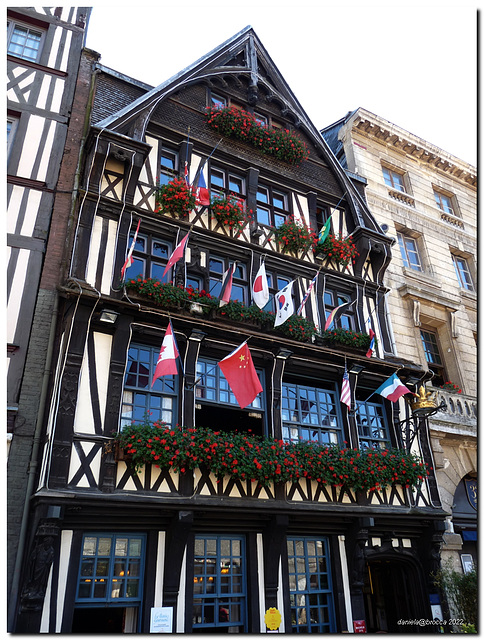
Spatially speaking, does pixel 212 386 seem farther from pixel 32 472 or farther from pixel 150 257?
Answer: pixel 32 472

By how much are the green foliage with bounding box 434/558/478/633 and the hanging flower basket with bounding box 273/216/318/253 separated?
8136 mm

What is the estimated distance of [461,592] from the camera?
9.94 m

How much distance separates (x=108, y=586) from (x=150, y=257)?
6322 mm

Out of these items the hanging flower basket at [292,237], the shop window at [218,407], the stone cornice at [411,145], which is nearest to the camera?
the shop window at [218,407]

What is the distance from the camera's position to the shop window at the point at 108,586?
25.9 ft

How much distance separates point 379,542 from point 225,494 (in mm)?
4120

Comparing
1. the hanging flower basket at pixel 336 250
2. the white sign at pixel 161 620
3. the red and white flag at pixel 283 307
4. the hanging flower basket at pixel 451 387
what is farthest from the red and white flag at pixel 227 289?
the hanging flower basket at pixel 451 387

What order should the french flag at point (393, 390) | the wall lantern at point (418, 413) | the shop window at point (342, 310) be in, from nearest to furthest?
the french flag at point (393, 390), the wall lantern at point (418, 413), the shop window at point (342, 310)

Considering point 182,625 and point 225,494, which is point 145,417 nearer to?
point 225,494

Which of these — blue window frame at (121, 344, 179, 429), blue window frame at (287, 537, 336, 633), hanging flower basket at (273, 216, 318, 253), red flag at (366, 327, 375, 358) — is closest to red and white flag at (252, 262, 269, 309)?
blue window frame at (121, 344, 179, 429)

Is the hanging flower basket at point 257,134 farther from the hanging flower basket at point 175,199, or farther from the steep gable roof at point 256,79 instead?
the hanging flower basket at point 175,199

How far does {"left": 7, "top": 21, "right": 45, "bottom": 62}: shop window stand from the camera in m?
12.0

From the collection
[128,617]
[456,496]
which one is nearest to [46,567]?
[128,617]

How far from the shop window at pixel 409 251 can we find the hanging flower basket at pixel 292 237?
15.6ft
